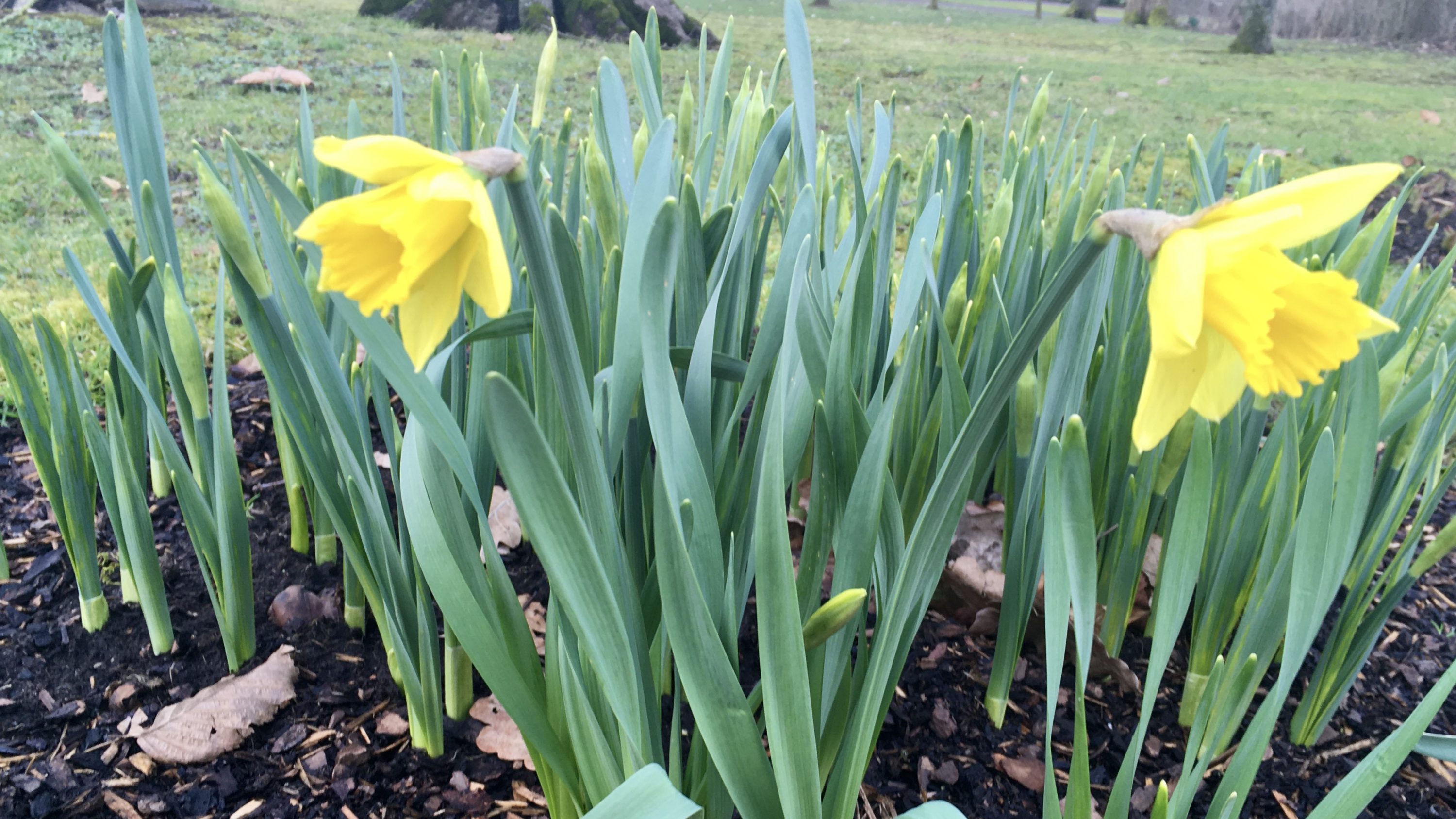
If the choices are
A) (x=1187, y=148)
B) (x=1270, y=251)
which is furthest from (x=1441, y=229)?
(x=1270, y=251)

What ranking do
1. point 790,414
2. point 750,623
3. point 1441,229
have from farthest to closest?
point 1441,229 → point 750,623 → point 790,414

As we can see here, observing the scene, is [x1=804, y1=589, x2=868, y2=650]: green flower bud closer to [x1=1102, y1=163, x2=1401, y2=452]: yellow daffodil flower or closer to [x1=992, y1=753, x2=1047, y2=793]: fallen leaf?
[x1=1102, y1=163, x2=1401, y2=452]: yellow daffodil flower

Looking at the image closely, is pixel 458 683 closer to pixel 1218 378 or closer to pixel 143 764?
pixel 143 764

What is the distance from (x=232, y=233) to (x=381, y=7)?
509cm

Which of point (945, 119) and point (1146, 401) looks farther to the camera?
point (945, 119)

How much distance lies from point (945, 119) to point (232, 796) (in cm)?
108

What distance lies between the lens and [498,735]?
0.91 metres

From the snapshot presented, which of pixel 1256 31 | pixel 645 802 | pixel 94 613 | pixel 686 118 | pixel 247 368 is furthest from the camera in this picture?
pixel 1256 31

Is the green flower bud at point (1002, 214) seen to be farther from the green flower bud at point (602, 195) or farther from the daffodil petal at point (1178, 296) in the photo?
the daffodil petal at point (1178, 296)

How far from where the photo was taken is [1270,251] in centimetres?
39

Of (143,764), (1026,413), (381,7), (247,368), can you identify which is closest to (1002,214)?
(1026,413)

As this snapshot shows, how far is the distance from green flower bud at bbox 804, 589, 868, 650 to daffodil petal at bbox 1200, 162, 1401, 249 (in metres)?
0.29

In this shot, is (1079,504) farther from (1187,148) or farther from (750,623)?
(1187,148)

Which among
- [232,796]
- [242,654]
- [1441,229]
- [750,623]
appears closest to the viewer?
[232,796]
